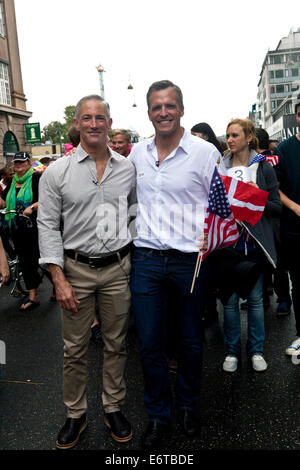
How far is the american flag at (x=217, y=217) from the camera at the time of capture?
279cm

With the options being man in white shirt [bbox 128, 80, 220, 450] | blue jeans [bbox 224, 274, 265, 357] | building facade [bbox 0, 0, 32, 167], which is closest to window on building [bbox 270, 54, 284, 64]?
building facade [bbox 0, 0, 32, 167]

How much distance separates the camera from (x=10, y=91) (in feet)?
89.5

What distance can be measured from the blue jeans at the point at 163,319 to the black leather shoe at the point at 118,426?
6.9 inches

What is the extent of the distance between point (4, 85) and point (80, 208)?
2706 cm

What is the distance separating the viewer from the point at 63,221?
2.86 m

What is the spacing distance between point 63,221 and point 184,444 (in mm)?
1684

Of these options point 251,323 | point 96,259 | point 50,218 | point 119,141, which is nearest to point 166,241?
point 96,259

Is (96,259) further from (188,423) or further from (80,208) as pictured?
(188,423)

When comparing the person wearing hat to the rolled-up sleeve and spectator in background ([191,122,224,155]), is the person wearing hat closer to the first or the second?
spectator in background ([191,122,224,155])

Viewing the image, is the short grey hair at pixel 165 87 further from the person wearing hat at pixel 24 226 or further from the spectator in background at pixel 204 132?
the person wearing hat at pixel 24 226

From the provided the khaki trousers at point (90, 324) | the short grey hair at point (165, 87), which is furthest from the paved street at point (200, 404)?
the short grey hair at point (165, 87)

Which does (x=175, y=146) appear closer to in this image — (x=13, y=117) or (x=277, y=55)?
(x=13, y=117)

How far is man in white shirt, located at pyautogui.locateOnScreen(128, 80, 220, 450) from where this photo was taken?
2.81 metres

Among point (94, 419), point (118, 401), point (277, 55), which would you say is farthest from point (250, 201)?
point (277, 55)
